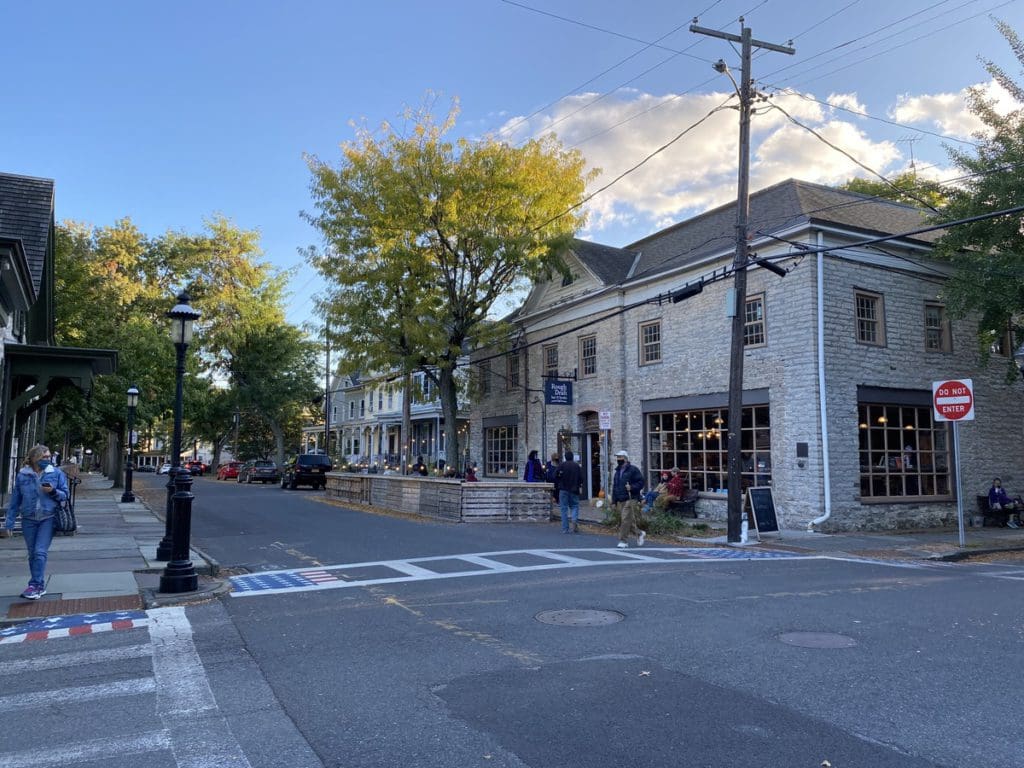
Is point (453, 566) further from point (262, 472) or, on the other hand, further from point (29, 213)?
point (262, 472)

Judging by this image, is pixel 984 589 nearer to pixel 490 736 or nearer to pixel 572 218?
pixel 490 736

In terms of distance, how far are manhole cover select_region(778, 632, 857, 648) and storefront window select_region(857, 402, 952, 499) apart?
12.6 m

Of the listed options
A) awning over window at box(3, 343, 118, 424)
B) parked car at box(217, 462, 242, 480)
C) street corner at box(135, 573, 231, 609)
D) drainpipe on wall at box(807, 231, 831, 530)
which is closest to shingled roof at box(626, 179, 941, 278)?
drainpipe on wall at box(807, 231, 831, 530)

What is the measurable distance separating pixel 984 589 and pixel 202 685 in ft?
29.8

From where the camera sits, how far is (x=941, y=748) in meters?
4.13

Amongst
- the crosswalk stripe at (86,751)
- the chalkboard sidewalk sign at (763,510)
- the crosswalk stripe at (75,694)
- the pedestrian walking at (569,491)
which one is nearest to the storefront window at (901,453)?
the chalkboard sidewalk sign at (763,510)

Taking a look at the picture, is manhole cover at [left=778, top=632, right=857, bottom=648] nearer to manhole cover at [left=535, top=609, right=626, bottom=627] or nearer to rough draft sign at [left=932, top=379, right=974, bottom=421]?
manhole cover at [left=535, top=609, right=626, bottom=627]

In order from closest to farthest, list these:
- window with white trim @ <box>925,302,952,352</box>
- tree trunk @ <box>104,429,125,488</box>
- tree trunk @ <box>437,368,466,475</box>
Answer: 1. window with white trim @ <box>925,302,952,352</box>
2. tree trunk @ <box>437,368,466,475</box>
3. tree trunk @ <box>104,429,125,488</box>

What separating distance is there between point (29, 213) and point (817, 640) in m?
16.6

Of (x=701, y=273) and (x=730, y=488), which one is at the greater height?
(x=701, y=273)

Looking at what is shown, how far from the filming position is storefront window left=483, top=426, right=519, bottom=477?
29.4 metres

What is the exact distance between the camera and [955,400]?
1463cm

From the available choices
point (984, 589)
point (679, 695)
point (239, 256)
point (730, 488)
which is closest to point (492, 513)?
point (730, 488)

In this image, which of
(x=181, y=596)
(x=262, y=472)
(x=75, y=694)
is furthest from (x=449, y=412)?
(x=75, y=694)
